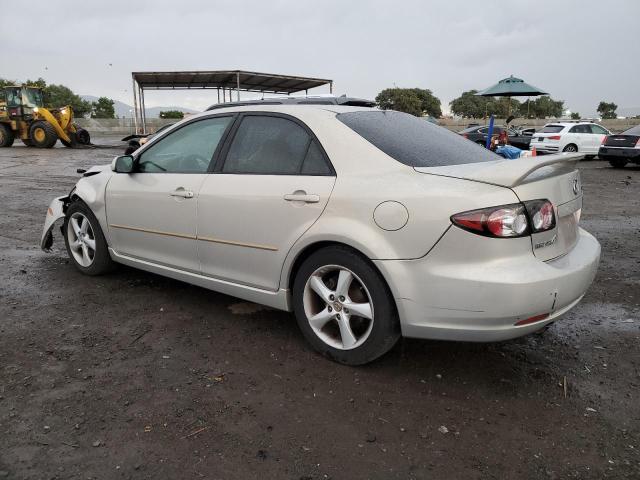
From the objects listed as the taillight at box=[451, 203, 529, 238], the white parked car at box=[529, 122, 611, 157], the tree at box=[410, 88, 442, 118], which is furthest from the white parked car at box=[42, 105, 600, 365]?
the tree at box=[410, 88, 442, 118]

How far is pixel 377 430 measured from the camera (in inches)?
98.2

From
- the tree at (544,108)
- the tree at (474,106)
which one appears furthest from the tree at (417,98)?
the tree at (544,108)

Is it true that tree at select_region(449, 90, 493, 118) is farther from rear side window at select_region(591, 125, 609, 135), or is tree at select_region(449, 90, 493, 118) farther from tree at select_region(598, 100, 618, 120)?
rear side window at select_region(591, 125, 609, 135)

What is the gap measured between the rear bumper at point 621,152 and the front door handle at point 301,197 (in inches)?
628

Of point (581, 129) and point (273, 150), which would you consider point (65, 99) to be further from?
point (273, 150)

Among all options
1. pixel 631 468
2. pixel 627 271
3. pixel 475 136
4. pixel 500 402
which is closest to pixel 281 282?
pixel 500 402

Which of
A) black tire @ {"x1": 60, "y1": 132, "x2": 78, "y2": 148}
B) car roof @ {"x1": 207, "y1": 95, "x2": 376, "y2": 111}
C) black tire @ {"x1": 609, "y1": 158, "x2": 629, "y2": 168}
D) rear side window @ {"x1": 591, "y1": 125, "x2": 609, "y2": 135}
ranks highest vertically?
car roof @ {"x1": 207, "y1": 95, "x2": 376, "y2": 111}

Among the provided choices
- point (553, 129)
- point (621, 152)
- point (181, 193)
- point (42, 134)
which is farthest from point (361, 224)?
point (42, 134)

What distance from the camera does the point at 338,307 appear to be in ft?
9.95

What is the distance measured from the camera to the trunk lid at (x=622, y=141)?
15750 millimetres

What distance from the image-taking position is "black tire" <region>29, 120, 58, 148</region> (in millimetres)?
24078

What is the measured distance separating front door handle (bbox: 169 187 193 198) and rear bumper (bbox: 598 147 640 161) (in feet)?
52.4

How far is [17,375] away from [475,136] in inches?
986

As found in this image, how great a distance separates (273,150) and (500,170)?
1.43 metres
